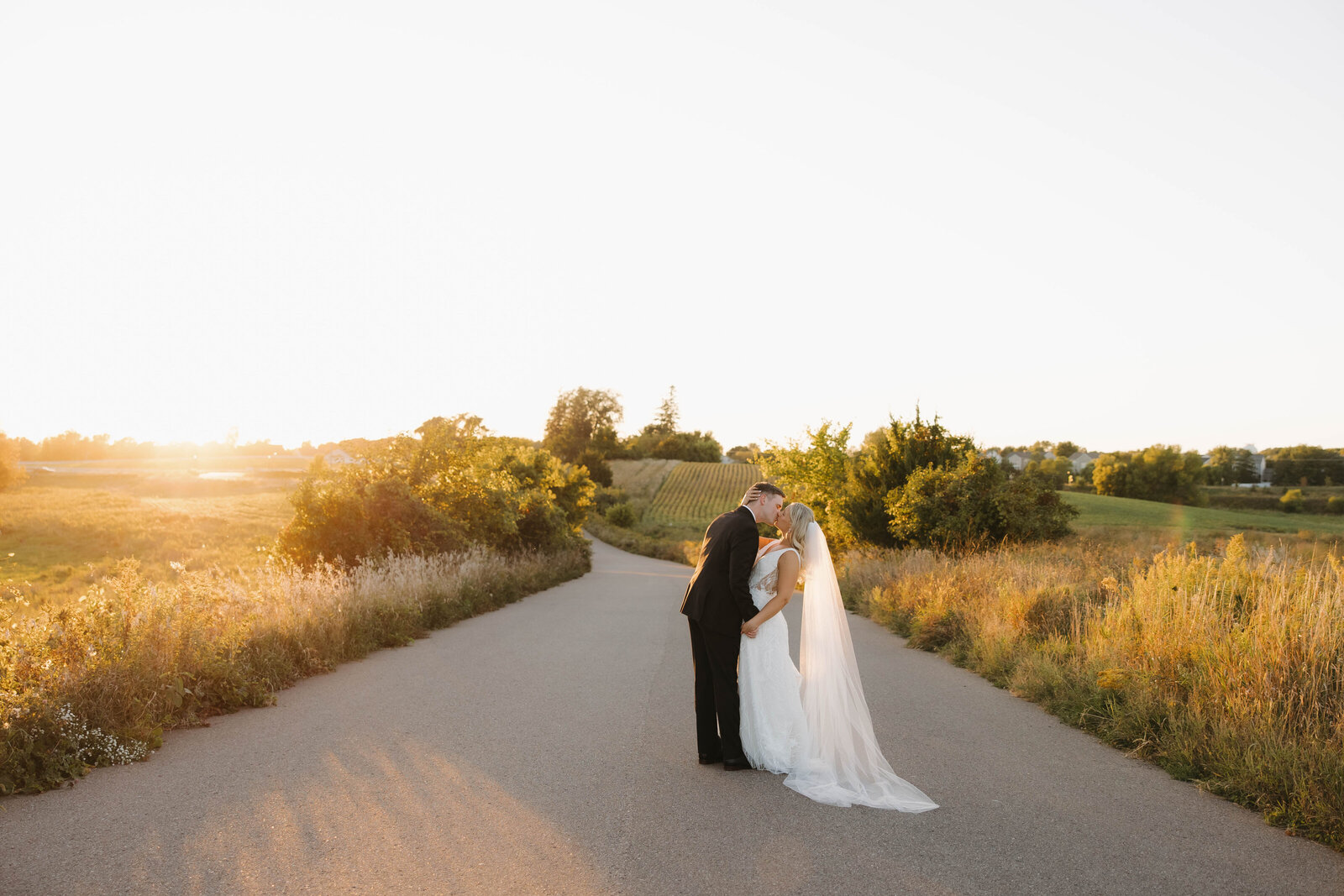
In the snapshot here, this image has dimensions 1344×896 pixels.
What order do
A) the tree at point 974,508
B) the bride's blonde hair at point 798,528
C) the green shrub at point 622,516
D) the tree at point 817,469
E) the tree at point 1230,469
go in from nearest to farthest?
the bride's blonde hair at point 798,528
the tree at point 974,508
the tree at point 817,469
the green shrub at point 622,516
the tree at point 1230,469

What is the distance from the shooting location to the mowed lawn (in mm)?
41031

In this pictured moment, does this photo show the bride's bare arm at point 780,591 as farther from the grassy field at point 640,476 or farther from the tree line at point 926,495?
the grassy field at point 640,476

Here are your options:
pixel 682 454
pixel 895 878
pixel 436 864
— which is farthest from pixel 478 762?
pixel 682 454

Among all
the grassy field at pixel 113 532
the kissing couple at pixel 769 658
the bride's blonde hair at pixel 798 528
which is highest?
the bride's blonde hair at pixel 798 528

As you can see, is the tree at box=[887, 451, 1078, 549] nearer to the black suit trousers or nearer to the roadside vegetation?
the roadside vegetation

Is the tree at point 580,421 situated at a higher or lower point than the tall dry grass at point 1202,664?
higher

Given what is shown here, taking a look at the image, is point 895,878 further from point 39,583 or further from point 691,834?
point 39,583

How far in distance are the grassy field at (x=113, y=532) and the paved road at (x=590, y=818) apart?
330 cm

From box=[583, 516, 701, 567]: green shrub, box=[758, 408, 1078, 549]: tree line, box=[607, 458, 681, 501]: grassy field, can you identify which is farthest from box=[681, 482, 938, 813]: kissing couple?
box=[607, 458, 681, 501]: grassy field

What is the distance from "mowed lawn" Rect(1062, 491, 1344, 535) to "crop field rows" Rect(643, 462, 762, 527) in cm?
2519

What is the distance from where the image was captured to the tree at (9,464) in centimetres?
4091

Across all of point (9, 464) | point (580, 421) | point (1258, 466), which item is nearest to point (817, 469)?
point (9, 464)

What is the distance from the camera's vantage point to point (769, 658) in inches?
223

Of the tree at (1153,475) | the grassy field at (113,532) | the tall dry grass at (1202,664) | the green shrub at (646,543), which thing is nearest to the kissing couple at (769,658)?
the tall dry grass at (1202,664)
